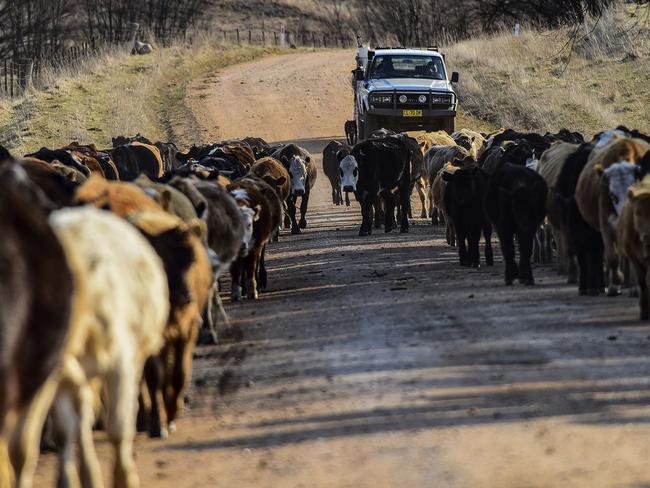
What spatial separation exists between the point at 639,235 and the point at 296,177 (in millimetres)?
13422

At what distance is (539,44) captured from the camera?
58750 millimetres

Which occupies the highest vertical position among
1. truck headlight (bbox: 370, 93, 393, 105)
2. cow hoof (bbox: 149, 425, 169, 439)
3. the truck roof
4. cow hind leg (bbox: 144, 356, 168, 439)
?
the truck roof

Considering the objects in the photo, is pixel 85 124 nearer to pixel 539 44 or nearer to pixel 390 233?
pixel 539 44

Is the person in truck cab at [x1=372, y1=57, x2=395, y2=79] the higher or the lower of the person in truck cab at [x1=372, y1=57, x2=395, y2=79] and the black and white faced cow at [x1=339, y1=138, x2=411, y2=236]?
the higher

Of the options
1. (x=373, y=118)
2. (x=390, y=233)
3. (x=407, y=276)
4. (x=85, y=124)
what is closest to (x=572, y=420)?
(x=407, y=276)

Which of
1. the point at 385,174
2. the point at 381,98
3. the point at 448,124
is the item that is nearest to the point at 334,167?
the point at 381,98

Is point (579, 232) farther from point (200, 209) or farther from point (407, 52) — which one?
point (407, 52)

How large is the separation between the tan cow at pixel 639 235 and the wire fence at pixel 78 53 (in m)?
43.2

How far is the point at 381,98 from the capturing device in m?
35.9

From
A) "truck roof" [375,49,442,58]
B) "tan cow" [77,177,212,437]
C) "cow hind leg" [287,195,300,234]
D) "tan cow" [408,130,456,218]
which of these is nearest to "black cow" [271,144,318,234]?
"cow hind leg" [287,195,300,234]

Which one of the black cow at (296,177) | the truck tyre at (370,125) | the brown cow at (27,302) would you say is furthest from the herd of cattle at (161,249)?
the truck tyre at (370,125)

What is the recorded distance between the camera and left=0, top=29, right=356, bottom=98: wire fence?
5903 centimetres

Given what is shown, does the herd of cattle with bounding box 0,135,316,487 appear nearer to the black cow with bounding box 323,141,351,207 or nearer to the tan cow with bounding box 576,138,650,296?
the tan cow with bounding box 576,138,650,296

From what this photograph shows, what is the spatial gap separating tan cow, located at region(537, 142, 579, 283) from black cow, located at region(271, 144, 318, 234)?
7488mm
